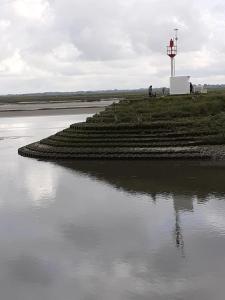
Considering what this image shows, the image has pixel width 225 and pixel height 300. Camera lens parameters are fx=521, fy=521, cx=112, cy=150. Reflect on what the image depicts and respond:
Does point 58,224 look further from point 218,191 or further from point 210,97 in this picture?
point 210,97

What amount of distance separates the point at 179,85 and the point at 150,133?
10.1 m

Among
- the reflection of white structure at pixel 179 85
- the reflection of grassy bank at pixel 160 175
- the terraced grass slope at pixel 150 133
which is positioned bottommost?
the reflection of grassy bank at pixel 160 175

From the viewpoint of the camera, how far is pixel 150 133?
127 ft

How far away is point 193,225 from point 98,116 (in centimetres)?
2696

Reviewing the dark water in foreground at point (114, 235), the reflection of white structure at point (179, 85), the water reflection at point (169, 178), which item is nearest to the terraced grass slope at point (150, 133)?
the water reflection at point (169, 178)

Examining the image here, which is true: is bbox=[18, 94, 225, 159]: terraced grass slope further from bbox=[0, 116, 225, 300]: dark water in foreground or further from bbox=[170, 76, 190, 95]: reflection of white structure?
bbox=[0, 116, 225, 300]: dark water in foreground

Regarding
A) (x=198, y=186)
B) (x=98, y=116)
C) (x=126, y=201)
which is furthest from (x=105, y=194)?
(x=98, y=116)

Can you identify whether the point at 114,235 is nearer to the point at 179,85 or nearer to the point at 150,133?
the point at 150,133

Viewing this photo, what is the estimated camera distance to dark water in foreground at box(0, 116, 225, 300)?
1336 cm

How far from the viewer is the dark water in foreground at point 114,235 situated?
1336cm

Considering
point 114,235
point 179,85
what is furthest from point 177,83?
point 114,235

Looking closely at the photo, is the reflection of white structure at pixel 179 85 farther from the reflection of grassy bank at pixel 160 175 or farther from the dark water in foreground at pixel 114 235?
the dark water in foreground at pixel 114 235

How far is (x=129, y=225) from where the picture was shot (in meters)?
18.8

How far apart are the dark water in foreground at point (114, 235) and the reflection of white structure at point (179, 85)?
689 inches
